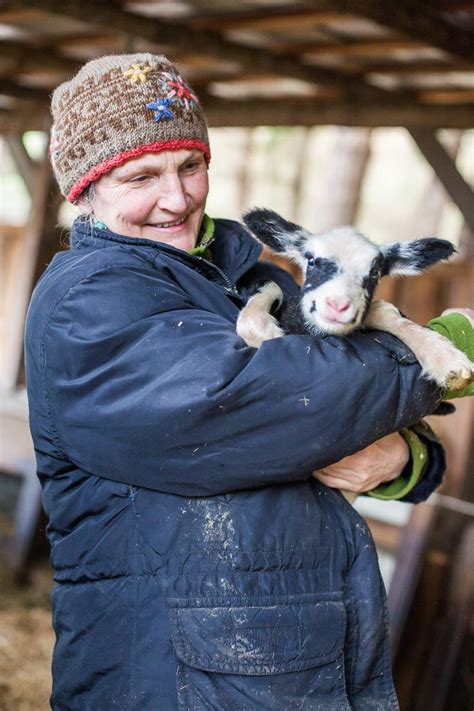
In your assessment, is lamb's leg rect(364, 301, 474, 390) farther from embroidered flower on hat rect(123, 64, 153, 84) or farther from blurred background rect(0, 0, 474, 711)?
blurred background rect(0, 0, 474, 711)

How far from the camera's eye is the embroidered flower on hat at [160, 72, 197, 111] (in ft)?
8.34

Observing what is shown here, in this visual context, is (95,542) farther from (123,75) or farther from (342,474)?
(123,75)

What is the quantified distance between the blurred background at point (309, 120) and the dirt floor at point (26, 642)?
1 cm

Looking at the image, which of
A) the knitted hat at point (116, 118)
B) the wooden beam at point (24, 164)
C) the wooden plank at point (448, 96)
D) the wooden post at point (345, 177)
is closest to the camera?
the knitted hat at point (116, 118)

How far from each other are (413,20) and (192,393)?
10.2 ft

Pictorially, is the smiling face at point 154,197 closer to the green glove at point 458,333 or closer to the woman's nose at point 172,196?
the woman's nose at point 172,196

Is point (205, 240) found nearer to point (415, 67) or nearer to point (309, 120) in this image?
point (415, 67)

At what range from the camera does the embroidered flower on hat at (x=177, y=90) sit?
254 centimetres

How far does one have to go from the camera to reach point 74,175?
2539 mm

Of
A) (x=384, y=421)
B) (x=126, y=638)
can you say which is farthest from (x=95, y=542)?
(x=384, y=421)

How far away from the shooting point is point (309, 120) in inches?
259

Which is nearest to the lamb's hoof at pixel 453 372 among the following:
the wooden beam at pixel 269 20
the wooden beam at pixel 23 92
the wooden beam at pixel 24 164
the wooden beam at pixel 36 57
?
the wooden beam at pixel 269 20

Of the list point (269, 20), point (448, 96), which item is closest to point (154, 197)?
point (269, 20)

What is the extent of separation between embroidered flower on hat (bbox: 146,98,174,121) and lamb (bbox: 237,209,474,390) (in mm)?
522
